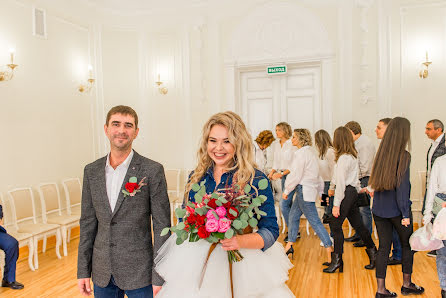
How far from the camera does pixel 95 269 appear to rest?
2156 mm

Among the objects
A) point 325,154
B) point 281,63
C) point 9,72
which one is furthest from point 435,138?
point 9,72

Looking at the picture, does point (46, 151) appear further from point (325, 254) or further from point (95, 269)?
point (325, 254)

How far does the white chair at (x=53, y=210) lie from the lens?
17.1 feet

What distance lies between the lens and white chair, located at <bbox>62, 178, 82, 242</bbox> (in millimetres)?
5852

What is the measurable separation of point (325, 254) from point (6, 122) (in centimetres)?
496

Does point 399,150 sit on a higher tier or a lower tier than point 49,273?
higher

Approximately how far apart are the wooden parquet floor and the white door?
2650 millimetres

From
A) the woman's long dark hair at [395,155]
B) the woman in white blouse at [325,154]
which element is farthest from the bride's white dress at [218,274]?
the woman in white blouse at [325,154]

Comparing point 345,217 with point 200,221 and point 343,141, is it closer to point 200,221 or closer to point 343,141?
point 343,141

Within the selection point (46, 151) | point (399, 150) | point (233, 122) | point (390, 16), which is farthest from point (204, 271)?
point (390, 16)

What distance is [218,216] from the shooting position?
152 centimetres

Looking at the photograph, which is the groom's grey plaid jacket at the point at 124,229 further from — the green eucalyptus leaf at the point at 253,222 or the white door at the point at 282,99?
the white door at the point at 282,99

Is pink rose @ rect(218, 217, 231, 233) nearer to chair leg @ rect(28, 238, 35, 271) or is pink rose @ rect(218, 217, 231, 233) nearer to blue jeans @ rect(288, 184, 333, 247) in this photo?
blue jeans @ rect(288, 184, 333, 247)

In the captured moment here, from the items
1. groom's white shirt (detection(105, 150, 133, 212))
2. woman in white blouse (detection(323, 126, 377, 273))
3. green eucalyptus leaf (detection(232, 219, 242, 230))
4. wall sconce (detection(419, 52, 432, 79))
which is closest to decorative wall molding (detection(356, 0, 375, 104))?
wall sconce (detection(419, 52, 432, 79))
